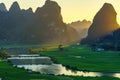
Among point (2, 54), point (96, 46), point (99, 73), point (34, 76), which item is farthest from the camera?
point (96, 46)

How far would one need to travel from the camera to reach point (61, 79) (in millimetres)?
67562

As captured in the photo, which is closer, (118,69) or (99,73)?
(99,73)

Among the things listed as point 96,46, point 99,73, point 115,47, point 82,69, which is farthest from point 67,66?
point 96,46

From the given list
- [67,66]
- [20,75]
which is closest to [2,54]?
[67,66]

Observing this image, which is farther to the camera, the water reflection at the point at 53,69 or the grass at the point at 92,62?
the grass at the point at 92,62

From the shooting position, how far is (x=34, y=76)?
7200 cm

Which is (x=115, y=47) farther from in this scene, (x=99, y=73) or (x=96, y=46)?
(x=99, y=73)

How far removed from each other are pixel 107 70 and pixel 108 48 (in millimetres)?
84094

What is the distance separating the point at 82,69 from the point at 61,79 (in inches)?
959

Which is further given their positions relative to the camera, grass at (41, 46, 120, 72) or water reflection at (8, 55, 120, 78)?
grass at (41, 46, 120, 72)

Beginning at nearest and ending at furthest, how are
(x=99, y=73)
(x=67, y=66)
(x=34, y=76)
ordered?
(x=34, y=76)
(x=99, y=73)
(x=67, y=66)

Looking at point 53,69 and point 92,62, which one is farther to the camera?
point 92,62

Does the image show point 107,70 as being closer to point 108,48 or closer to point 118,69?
point 118,69

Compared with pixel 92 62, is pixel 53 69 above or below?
below
